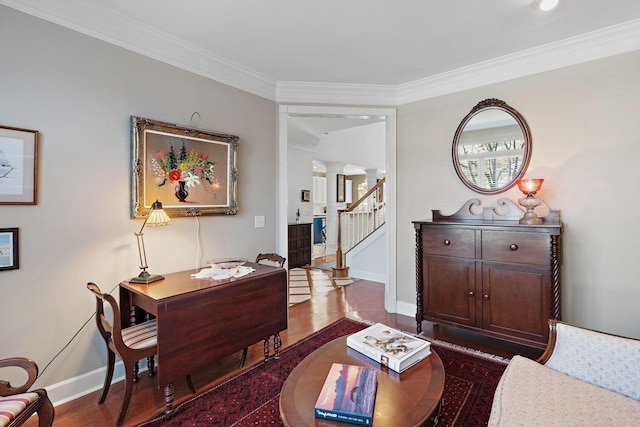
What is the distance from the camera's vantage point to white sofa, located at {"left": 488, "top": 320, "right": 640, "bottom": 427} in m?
1.16

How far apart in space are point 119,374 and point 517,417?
2463 millimetres

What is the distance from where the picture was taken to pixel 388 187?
3590 millimetres

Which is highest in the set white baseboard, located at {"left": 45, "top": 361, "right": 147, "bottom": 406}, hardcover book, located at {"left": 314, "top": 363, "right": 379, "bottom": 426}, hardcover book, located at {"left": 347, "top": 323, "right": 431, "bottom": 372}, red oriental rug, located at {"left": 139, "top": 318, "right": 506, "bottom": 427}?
hardcover book, located at {"left": 347, "top": 323, "right": 431, "bottom": 372}

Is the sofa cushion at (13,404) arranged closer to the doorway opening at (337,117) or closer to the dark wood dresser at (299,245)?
the doorway opening at (337,117)

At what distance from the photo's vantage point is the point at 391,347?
1.58 m

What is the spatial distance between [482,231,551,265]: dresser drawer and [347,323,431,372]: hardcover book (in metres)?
1.35

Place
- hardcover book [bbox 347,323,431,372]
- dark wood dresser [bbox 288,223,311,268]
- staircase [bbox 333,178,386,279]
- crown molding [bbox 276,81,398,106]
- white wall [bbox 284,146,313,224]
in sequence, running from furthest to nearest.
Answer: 1. white wall [bbox 284,146,313,224]
2. dark wood dresser [bbox 288,223,311,268]
3. staircase [bbox 333,178,386,279]
4. crown molding [bbox 276,81,398,106]
5. hardcover book [bbox 347,323,431,372]

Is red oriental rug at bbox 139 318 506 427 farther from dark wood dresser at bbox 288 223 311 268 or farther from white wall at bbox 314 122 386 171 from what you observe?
white wall at bbox 314 122 386 171

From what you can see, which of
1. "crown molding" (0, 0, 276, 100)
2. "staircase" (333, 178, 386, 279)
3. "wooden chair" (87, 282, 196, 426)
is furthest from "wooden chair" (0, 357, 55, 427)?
"staircase" (333, 178, 386, 279)

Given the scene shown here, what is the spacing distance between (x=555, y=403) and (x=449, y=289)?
162cm

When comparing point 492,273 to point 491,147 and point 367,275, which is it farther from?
point 367,275

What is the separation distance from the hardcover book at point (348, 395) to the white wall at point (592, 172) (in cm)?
224

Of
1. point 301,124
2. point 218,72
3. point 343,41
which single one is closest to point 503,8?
point 343,41

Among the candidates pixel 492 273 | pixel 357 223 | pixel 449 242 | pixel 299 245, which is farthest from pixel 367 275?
pixel 492 273
